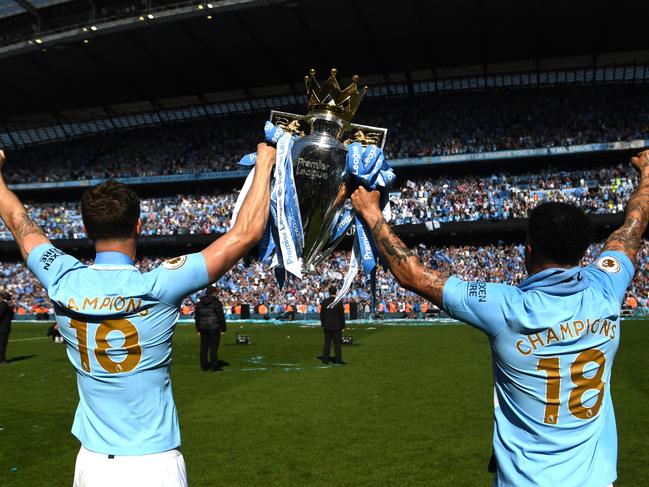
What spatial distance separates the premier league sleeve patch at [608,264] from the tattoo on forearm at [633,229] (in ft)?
0.38

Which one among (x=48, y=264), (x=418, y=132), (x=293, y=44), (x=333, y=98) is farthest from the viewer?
(x=418, y=132)

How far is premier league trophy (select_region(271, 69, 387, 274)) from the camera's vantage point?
3260 mm

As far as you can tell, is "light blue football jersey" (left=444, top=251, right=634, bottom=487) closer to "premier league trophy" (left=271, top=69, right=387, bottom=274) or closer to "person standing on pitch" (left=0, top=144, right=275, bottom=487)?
"premier league trophy" (left=271, top=69, right=387, bottom=274)

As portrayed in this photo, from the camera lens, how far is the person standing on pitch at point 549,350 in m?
2.57

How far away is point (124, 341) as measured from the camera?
2664 mm

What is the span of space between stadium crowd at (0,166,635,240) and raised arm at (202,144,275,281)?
109 ft

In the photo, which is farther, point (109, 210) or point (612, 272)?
point (612, 272)

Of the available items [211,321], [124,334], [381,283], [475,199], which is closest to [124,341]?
[124,334]

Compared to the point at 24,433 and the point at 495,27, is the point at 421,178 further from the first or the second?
the point at 24,433

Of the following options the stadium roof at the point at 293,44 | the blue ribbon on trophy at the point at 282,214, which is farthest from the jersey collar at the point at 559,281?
the stadium roof at the point at 293,44

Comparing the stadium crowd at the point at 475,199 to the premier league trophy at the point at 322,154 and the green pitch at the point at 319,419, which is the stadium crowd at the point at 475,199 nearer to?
the green pitch at the point at 319,419

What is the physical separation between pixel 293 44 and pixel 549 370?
123 ft

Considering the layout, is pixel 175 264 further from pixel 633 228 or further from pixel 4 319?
pixel 4 319

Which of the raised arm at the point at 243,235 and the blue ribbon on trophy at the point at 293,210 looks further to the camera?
the blue ribbon on trophy at the point at 293,210
